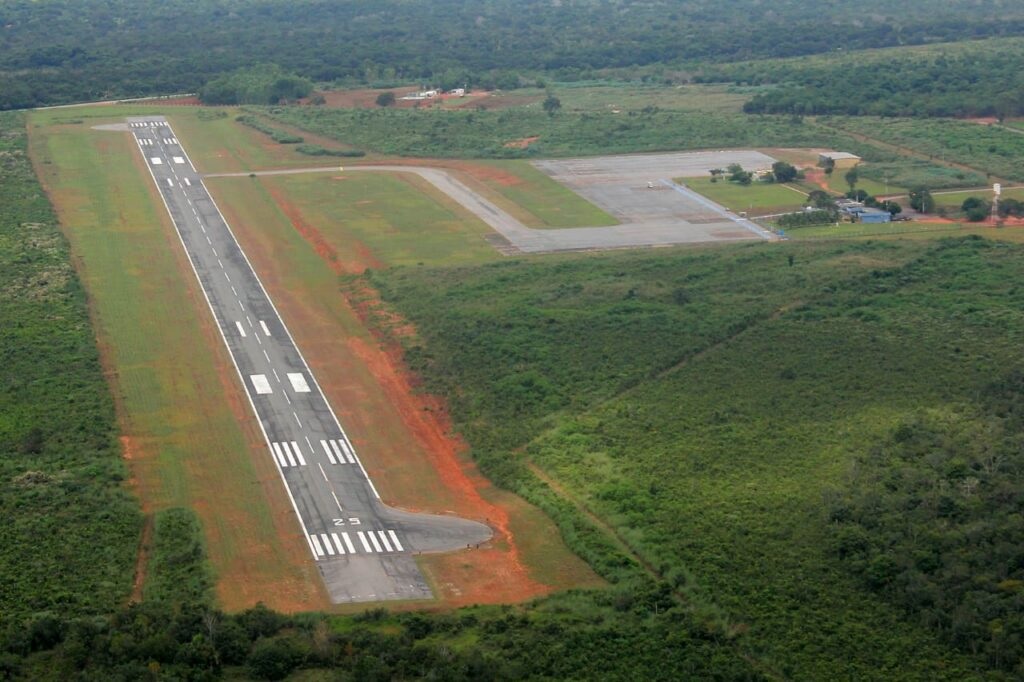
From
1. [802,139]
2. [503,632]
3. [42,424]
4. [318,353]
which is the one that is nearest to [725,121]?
[802,139]

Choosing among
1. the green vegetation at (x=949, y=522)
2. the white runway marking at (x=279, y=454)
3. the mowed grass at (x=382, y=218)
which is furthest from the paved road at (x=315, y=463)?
→ the green vegetation at (x=949, y=522)

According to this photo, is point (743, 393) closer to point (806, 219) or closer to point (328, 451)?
point (328, 451)

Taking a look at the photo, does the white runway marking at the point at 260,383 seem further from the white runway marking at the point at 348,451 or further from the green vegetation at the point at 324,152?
the green vegetation at the point at 324,152

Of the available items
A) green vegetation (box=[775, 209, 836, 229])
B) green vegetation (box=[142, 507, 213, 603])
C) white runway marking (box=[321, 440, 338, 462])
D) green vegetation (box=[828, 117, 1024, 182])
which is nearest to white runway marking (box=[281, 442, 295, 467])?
white runway marking (box=[321, 440, 338, 462])

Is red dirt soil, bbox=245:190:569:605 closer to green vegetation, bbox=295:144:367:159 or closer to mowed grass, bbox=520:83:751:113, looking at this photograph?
green vegetation, bbox=295:144:367:159

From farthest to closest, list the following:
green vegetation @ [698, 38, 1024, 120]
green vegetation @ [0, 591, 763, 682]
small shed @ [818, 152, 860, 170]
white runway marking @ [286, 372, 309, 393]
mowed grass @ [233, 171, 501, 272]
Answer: green vegetation @ [698, 38, 1024, 120] → small shed @ [818, 152, 860, 170] → mowed grass @ [233, 171, 501, 272] → white runway marking @ [286, 372, 309, 393] → green vegetation @ [0, 591, 763, 682]

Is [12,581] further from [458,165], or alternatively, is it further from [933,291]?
[458,165]
